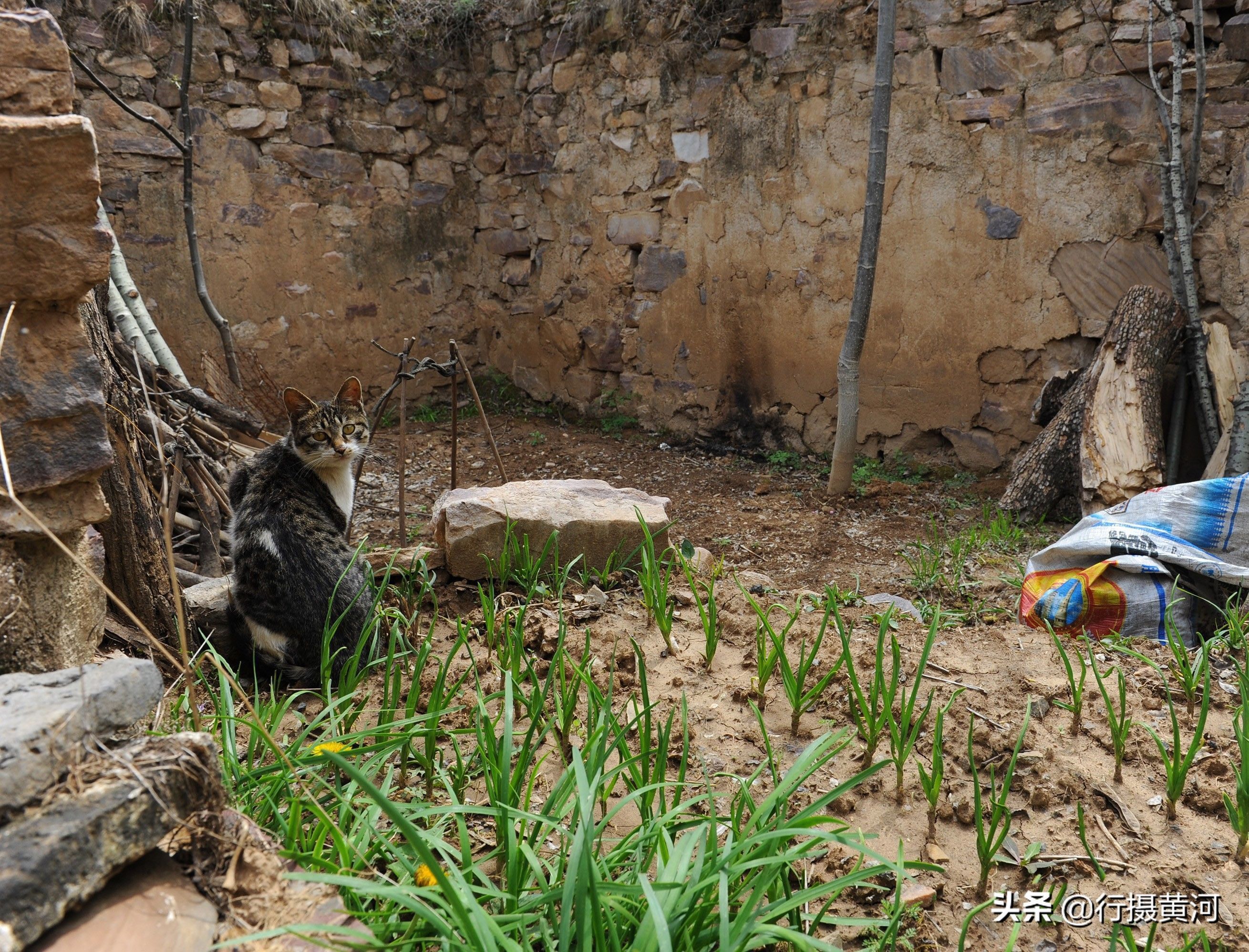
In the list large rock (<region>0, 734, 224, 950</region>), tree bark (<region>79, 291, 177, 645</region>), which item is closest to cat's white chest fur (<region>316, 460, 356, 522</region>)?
tree bark (<region>79, 291, 177, 645</region>)

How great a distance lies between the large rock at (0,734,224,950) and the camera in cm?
101

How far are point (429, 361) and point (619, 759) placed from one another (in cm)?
187

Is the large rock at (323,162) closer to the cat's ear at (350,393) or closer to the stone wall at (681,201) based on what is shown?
the stone wall at (681,201)

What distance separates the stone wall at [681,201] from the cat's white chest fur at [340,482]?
10.4 feet

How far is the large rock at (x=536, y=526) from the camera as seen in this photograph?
3092 mm

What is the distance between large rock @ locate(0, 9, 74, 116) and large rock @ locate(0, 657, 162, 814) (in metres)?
0.92

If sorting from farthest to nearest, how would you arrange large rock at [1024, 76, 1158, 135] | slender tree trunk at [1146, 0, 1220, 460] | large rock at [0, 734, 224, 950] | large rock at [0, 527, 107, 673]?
large rock at [1024, 76, 1158, 135] → slender tree trunk at [1146, 0, 1220, 460] → large rock at [0, 527, 107, 673] → large rock at [0, 734, 224, 950]

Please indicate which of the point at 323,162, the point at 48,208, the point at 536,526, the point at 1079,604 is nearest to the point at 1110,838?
the point at 1079,604

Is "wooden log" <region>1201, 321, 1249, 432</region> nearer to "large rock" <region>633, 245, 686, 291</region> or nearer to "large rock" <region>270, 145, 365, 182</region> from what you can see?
"large rock" <region>633, 245, 686, 291</region>

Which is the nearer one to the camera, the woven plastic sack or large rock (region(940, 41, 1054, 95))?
the woven plastic sack

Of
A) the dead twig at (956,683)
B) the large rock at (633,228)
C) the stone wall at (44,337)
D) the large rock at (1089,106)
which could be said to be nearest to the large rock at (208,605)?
the stone wall at (44,337)

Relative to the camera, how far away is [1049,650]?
8.68 feet

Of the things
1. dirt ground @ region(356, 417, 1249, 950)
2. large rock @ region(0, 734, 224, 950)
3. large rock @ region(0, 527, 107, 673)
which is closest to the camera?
large rock @ region(0, 734, 224, 950)

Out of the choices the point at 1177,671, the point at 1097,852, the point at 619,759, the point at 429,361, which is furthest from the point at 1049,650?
the point at 429,361
